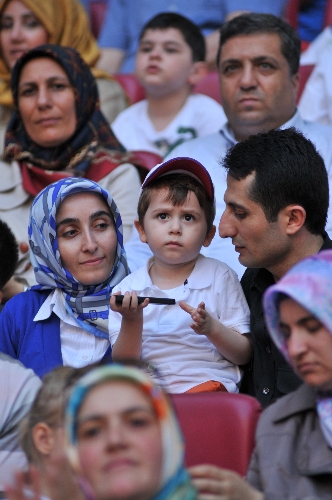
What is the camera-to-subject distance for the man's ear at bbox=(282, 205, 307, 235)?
8.84 feet

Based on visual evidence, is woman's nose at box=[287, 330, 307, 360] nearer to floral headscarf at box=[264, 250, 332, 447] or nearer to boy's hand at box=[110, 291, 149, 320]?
floral headscarf at box=[264, 250, 332, 447]

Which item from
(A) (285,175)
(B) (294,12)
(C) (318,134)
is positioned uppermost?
(B) (294,12)

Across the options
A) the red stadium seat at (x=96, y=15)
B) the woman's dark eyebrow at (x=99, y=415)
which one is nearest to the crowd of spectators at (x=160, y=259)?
the woman's dark eyebrow at (x=99, y=415)

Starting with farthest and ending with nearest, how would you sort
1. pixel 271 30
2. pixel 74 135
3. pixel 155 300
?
pixel 74 135
pixel 271 30
pixel 155 300

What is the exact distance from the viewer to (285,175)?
2.71 meters

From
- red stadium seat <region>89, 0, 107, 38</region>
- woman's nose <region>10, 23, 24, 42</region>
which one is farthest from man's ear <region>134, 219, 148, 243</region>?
red stadium seat <region>89, 0, 107, 38</region>

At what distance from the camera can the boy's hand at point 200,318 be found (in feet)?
8.19

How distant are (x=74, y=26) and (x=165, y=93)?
0.65 meters

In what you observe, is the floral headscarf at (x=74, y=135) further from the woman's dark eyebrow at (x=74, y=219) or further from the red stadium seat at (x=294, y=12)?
the red stadium seat at (x=294, y=12)

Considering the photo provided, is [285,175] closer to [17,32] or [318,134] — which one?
[318,134]

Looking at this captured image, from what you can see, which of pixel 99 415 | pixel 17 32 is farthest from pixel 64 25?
pixel 99 415

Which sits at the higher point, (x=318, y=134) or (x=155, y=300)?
Answer: (x=318, y=134)

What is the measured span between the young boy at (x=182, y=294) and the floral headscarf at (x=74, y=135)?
106 cm

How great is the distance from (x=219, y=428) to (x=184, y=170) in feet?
3.13
